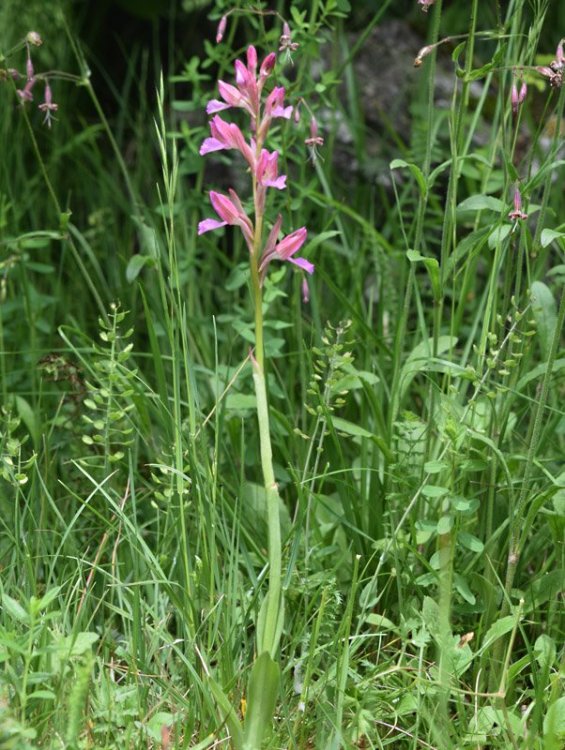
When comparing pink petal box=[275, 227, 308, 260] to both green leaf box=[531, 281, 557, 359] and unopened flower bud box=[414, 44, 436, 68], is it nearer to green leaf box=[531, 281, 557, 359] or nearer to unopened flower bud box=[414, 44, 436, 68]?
unopened flower bud box=[414, 44, 436, 68]

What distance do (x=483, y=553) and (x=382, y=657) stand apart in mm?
281

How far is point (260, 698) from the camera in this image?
1511 mm

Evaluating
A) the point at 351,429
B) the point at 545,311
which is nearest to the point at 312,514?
the point at 351,429

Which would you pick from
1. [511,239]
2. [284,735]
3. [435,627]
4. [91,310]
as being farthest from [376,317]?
[284,735]

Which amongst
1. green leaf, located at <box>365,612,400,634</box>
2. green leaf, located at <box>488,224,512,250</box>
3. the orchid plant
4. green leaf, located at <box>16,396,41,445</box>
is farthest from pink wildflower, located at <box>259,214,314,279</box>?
green leaf, located at <box>16,396,41,445</box>

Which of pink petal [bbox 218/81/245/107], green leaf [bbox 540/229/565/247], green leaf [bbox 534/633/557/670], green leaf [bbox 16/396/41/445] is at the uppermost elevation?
pink petal [bbox 218/81/245/107]

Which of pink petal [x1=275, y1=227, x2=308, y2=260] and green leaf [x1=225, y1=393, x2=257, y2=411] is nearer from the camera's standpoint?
pink petal [x1=275, y1=227, x2=308, y2=260]

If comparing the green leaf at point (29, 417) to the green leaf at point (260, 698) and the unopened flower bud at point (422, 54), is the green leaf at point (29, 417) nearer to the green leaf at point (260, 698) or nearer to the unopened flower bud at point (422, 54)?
the green leaf at point (260, 698)

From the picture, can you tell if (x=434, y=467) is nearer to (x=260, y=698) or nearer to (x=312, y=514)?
(x=312, y=514)

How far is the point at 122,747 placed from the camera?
1574mm

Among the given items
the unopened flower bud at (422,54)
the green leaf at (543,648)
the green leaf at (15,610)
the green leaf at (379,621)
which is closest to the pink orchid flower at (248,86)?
the unopened flower bud at (422,54)

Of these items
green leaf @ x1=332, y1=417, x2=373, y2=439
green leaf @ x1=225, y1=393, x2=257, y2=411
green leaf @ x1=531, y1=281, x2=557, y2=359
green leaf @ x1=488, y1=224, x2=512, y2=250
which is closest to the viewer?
green leaf @ x1=488, y1=224, x2=512, y2=250

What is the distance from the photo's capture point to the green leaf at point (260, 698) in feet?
4.89

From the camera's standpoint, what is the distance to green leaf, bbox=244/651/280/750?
4.89 feet
